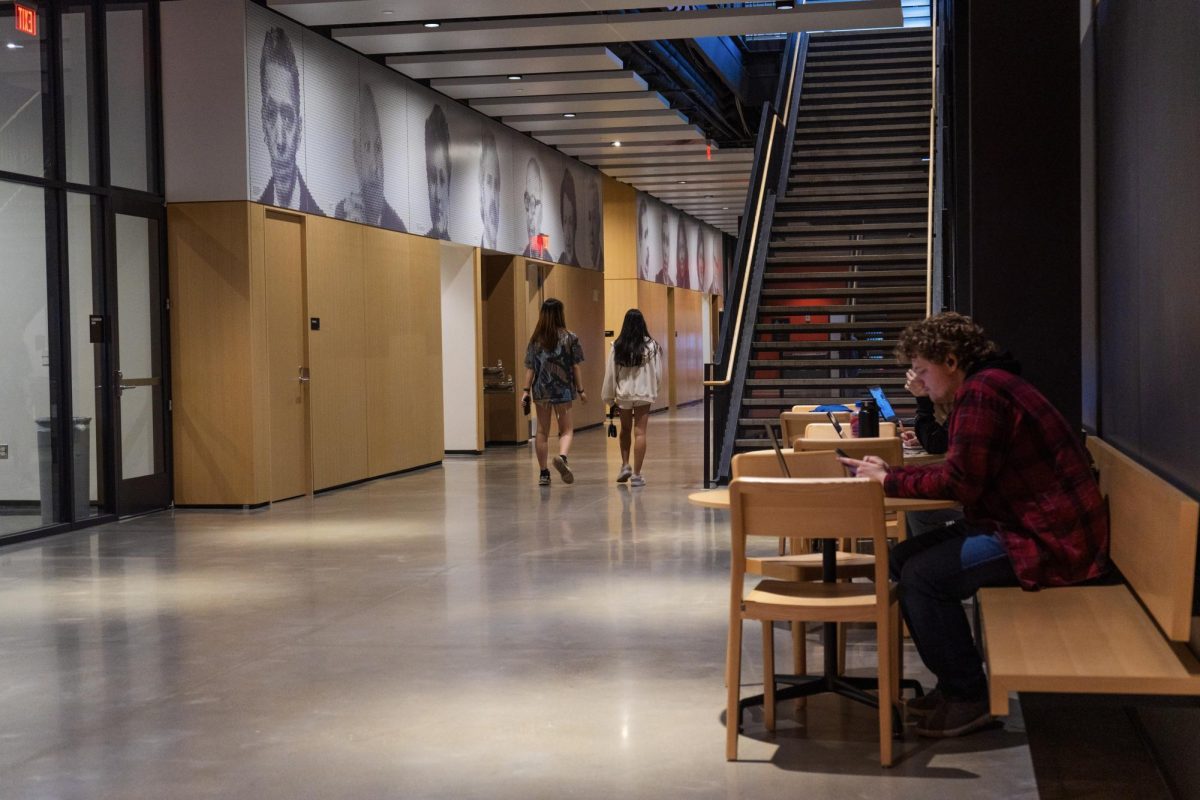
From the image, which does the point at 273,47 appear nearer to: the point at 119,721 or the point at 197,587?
the point at 197,587

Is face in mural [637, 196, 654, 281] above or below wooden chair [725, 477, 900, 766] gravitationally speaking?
above

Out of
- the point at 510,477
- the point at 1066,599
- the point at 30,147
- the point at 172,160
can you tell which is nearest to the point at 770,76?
the point at 510,477

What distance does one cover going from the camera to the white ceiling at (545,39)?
11938mm

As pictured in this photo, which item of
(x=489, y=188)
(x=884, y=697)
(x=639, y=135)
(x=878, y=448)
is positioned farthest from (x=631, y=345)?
(x=884, y=697)

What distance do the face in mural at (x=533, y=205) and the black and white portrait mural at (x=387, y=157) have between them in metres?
0.01

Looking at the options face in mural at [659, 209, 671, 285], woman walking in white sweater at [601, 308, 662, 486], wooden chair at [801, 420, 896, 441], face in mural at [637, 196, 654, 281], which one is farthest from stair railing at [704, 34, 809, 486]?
face in mural at [659, 209, 671, 285]

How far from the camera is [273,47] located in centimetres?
1180

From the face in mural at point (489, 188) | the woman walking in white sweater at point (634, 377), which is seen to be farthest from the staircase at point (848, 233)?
the face in mural at point (489, 188)

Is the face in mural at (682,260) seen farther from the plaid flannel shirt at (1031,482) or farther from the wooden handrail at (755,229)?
the plaid flannel shirt at (1031,482)

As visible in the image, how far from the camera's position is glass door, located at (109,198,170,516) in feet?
35.9

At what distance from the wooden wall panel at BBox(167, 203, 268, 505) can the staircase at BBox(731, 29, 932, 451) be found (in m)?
4.26

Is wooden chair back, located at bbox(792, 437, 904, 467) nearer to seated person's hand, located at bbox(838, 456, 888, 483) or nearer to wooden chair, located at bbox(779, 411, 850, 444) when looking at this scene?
seated person's hand, located at bbox(838, 456, 888, 483)

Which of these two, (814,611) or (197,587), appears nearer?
(814,611)

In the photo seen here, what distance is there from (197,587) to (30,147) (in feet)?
12.8
